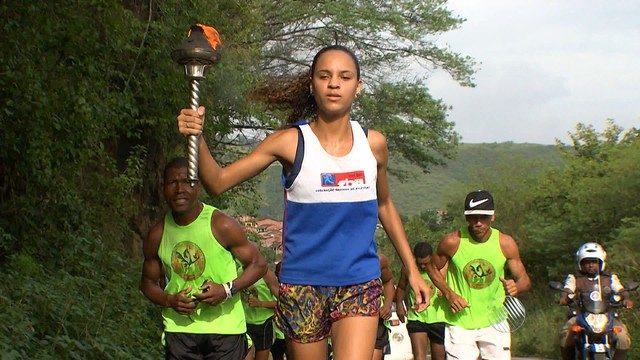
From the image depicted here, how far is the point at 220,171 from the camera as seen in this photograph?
6047mm

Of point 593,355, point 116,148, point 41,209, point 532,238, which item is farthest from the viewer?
point 532,238

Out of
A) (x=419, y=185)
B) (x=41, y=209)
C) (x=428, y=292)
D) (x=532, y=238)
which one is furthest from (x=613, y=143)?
(x=419, y=185)

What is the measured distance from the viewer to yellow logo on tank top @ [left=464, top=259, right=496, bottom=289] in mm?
11164

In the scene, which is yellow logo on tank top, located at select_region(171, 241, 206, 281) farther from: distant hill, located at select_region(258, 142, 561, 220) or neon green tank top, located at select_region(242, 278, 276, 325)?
distant hill, located at select_region(258, 142, 561, 220)

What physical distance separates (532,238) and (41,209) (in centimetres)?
3129

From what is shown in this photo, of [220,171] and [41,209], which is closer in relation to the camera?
[220,171]

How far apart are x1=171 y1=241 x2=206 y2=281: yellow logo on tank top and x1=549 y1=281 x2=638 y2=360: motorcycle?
5.64 metres

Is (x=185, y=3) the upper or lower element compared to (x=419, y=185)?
lower

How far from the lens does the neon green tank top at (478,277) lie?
438 inches

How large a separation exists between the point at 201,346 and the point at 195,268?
53 cm

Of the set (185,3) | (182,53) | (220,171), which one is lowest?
(220,171)

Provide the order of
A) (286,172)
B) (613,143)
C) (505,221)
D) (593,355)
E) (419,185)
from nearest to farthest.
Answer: (286,172) < (593,355) < (613,143) < (505,221) < (419,185)

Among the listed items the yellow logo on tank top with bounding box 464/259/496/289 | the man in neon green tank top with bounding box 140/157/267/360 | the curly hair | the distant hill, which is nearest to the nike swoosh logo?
the yellow logo on tank top with bounding box 464/259/496/289

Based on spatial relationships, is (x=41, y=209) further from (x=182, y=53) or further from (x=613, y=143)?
(x=613, y=143)
